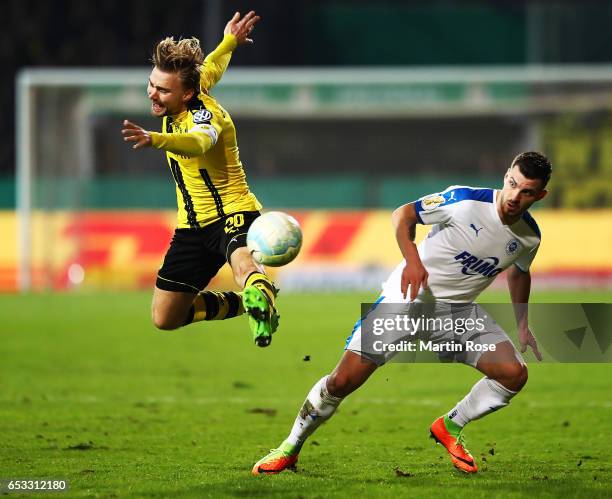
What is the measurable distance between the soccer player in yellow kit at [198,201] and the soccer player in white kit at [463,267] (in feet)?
2.97

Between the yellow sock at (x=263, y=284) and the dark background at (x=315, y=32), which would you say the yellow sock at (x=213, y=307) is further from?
the dark background at (x=315, y=32)

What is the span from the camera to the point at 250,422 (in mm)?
9344

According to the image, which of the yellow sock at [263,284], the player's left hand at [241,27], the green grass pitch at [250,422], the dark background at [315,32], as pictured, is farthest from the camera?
the dark background at [315,32]

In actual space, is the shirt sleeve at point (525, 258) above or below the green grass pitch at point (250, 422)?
above

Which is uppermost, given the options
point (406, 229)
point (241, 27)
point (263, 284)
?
point (241, 27)

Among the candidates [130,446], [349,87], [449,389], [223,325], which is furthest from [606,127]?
[130,446]

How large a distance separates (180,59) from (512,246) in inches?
100

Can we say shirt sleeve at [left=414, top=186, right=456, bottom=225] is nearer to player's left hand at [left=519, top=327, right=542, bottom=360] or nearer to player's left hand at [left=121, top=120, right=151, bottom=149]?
player's left hand at [left=519, top=327, right=542, bottom=360]

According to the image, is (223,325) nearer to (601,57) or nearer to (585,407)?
(585,407)

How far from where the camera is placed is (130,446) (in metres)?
8.06

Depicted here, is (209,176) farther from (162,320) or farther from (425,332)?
(425,332)

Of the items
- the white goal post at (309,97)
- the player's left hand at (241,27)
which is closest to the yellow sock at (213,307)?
the player's left hand at (241,27)

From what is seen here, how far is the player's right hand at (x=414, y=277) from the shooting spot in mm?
6492

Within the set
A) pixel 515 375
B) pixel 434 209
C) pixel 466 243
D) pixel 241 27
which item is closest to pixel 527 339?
pixel 515 375
